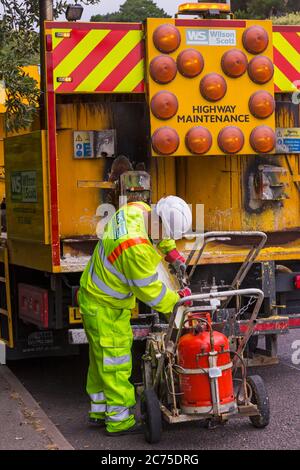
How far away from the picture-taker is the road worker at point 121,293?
5.51m

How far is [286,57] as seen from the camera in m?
6.93

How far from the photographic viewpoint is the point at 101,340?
5.69 metres

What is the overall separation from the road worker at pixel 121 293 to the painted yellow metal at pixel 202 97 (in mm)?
1030

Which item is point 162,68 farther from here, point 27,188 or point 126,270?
point 126,270

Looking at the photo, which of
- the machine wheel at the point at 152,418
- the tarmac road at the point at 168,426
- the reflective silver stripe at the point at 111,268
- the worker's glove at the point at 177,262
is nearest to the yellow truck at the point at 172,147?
the worker's glove at the point at 177,262

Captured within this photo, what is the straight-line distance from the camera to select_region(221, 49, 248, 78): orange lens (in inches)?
261

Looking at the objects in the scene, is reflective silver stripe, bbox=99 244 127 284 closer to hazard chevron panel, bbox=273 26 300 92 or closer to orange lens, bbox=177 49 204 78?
orange lens, bbox=177 49 204 78

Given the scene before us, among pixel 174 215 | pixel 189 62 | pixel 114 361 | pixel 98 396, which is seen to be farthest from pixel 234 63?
pixel 98 396

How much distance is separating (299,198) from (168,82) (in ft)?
4.78

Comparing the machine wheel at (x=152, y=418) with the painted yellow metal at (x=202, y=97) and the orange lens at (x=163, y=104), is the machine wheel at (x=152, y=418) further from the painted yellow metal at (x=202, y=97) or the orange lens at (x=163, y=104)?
the orange lens at (x=163, y=104)

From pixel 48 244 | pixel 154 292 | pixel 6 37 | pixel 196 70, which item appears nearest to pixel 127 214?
pixel 154 292

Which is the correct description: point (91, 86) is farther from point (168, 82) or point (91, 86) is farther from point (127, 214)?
point (127, 214)

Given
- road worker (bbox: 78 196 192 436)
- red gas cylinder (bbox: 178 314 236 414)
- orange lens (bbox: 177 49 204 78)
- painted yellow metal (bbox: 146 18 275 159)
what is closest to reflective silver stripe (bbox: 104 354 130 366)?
road worker (bbox: 78 196 192 436)

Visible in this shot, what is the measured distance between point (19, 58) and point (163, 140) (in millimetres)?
1440
